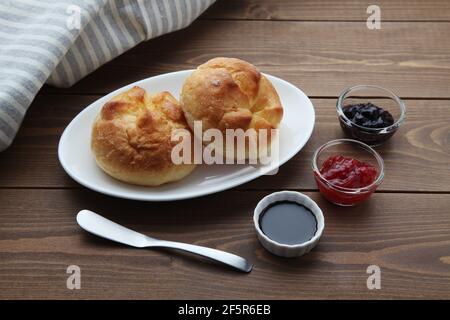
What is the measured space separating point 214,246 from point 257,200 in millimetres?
157

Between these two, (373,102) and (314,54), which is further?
(314,54)

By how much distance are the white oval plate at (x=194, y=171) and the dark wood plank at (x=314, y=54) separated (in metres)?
0.11

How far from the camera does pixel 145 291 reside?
115cm

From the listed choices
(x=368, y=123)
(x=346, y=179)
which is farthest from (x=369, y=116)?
(x=346, y=179)

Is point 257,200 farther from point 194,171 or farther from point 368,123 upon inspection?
point 368,123

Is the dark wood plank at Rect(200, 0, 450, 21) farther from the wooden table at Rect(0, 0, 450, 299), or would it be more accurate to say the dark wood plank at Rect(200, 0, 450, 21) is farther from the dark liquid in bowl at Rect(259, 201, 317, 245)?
the dark liquid in bowl at Rect(259, 201, 317, 245)

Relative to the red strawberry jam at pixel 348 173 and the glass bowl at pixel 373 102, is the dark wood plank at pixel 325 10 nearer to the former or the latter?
the glass bowl at pixel 373 102

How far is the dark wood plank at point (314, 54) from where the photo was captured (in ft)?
5.15

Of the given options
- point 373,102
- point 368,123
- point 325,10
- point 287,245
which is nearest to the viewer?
point 287,245

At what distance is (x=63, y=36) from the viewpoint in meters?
1.43

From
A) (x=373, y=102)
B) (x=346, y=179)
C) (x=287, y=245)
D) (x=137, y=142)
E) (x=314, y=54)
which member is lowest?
(x=287, y=245)

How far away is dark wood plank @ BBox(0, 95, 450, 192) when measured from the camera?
4.38ft

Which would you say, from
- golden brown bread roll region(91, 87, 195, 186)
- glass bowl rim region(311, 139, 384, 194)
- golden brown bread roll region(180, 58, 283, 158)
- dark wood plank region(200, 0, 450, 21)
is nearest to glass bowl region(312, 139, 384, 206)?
glass bowl rim region(311, 139, 384, 194)

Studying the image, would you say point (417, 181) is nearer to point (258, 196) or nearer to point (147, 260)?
point (258, 196)
